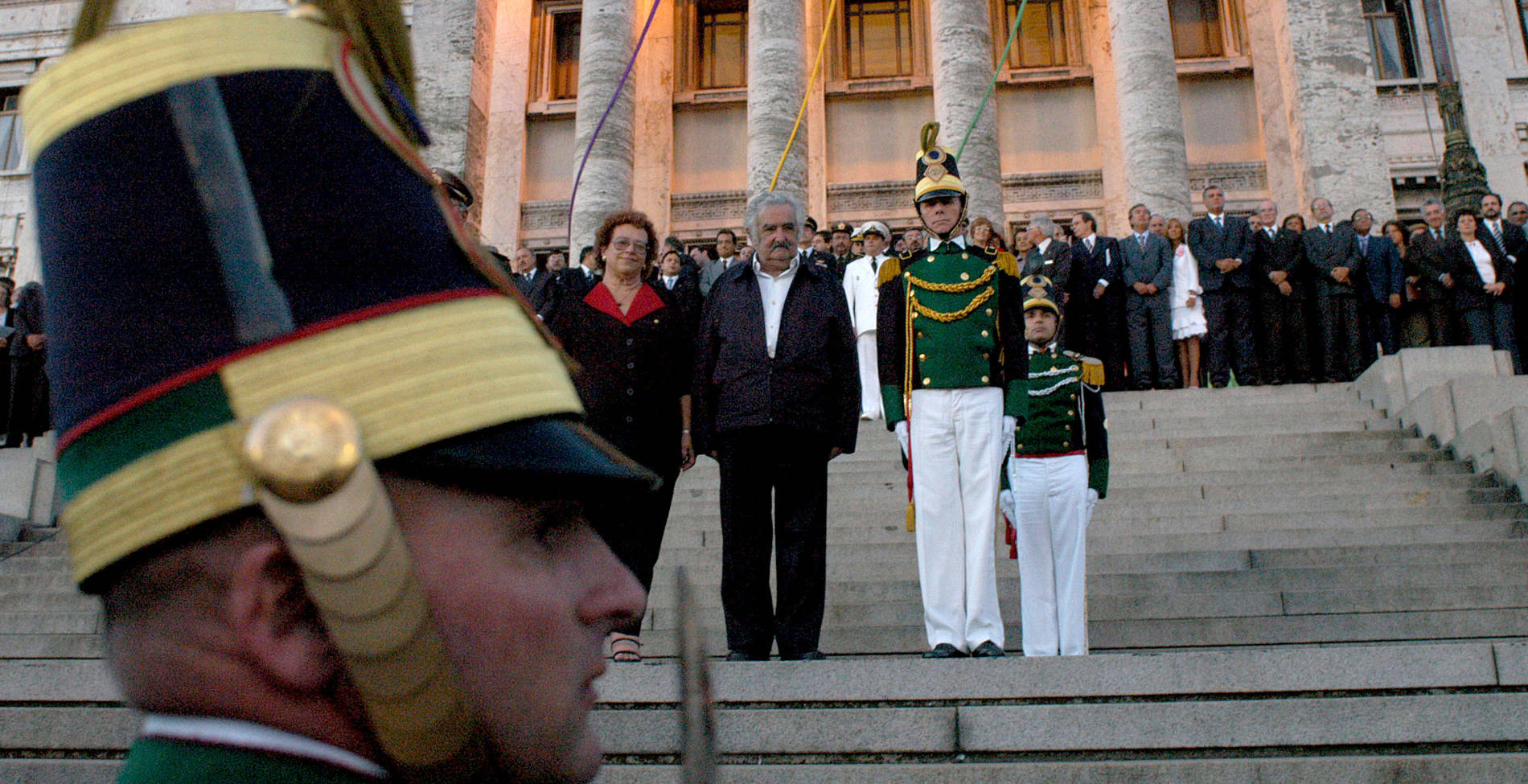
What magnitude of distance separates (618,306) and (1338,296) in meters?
10.2

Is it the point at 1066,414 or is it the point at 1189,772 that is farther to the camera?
the point at 1066,414

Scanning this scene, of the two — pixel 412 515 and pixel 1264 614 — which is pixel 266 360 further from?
pixel 1264 614

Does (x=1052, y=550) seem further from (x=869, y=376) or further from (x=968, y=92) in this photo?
(x=968, y=92)

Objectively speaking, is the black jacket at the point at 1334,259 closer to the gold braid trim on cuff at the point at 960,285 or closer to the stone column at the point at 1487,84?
the gold braid trim on cuff at the point at 960,285

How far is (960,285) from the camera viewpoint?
5.83 m

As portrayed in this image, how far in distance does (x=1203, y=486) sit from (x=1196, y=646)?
9.93 feet

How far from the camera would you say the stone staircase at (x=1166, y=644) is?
378 centimetres

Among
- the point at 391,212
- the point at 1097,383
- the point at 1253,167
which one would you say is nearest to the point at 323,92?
the point at 391,212

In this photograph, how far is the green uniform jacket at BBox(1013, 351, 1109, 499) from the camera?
20.6 feet

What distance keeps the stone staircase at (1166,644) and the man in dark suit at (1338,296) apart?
104cm

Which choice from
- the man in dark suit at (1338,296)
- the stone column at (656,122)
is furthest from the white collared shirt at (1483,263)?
the stone column at (656,122)

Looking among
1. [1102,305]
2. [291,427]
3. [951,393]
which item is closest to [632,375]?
[951,393]

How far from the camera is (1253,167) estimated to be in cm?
2506

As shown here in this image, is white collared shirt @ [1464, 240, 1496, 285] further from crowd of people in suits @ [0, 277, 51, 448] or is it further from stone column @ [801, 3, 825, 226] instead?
crowd of people in suits @ [0, 277, 51, 448]
